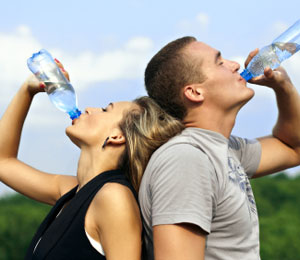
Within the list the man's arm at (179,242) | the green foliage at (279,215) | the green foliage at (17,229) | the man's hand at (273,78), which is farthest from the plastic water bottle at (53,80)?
the green foliage at (279,215)

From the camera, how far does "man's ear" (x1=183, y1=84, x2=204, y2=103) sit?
305 centimetres

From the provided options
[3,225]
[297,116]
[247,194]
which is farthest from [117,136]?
[3,225]

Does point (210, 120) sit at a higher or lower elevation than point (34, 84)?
lower

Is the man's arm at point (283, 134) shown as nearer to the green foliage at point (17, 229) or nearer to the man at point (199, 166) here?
the man at point (199, 166)

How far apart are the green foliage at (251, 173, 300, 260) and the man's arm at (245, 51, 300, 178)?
5.05m

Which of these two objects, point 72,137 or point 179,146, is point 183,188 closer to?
point 179,146

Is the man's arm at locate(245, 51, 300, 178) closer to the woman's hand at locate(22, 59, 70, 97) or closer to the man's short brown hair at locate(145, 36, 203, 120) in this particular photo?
the man's short brown hair at locate(145, 36, 203, 120)

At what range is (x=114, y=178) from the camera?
9.51ft

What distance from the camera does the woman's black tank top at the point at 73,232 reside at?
2816mm

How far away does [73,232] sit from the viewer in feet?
9.34

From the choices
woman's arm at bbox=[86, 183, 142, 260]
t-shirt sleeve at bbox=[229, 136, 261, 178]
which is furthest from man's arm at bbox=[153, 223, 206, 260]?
t-shirt sleeve at bbox=[229, 136, 261, 178]

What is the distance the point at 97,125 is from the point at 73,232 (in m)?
0.59

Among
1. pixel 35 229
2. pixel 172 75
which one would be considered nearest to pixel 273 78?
pixel 172 75

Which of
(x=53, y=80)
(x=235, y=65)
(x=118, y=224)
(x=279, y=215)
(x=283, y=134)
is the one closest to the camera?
(x=118, y=224)
